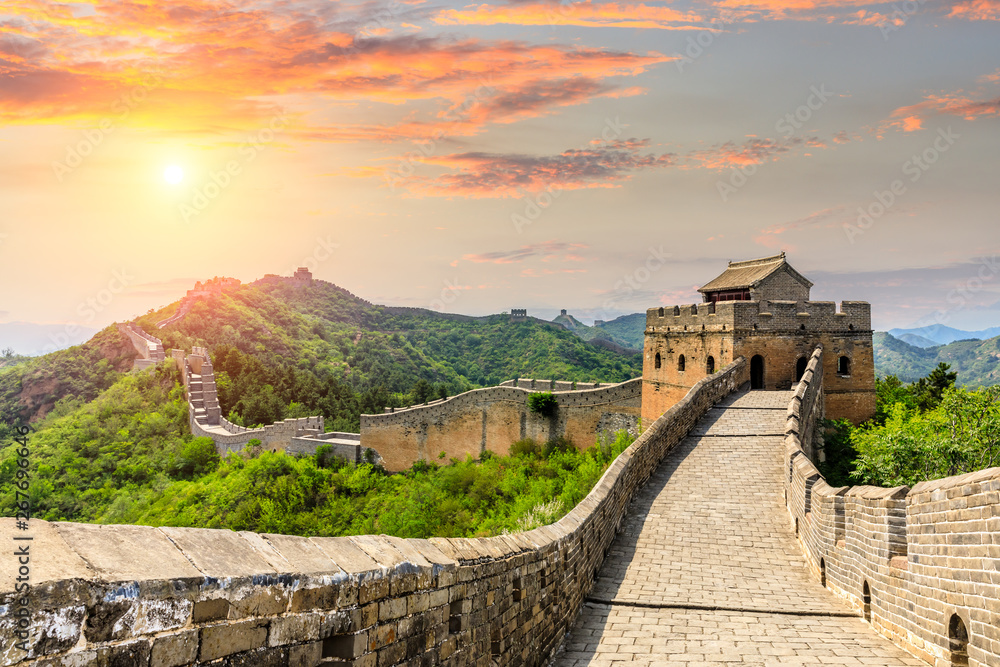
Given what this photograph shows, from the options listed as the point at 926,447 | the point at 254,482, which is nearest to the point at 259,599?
the point at 926,447

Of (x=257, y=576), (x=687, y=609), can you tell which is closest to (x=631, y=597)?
(x=687, y=609)

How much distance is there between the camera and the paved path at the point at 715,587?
5.58 m

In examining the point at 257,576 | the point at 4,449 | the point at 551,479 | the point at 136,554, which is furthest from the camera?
the point at 4,449

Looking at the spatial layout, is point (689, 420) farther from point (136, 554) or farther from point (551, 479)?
point (136, 554)

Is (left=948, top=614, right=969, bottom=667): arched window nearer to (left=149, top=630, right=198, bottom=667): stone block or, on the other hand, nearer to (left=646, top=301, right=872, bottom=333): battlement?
(left=149, top=630, right=198, bottom=667): stone block

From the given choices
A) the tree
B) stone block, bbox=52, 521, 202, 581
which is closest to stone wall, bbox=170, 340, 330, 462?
the tree

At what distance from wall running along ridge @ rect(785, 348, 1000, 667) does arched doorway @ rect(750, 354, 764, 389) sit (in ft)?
36.8

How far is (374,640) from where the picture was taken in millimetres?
3080

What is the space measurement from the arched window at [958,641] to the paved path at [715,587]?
511 millimetres

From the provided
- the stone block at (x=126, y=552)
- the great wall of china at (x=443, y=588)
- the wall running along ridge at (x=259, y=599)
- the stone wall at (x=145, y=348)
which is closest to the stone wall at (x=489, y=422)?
the great wall of china at (x=443, y=588)

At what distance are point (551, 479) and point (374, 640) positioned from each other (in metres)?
20.0

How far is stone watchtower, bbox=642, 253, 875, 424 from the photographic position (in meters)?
18.8

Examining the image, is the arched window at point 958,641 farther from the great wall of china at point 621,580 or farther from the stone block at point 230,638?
the stone block at point 230,638

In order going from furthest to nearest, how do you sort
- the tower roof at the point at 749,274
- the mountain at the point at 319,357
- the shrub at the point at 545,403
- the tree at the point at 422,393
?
the tree at the point at 422,393, the mountain at the point at 319,357, the shrub at the point at 545,403, the tower roof at the point at 749,274
